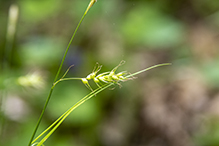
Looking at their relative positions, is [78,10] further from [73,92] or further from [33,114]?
[33,114]

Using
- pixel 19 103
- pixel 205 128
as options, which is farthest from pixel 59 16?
pixel 205 128

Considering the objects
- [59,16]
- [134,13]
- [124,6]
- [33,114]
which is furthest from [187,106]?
[59,16]

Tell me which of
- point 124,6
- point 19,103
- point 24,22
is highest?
point 24,22

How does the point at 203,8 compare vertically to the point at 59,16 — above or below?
below

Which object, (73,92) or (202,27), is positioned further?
(202,27)

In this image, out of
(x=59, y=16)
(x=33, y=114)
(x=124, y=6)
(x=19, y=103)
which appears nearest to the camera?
(x=33, y=114)

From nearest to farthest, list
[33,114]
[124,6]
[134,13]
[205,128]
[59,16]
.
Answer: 1. [33,114]
2. [205,128]
3. [134,13]
4. [124,6]
5. [59,16]
